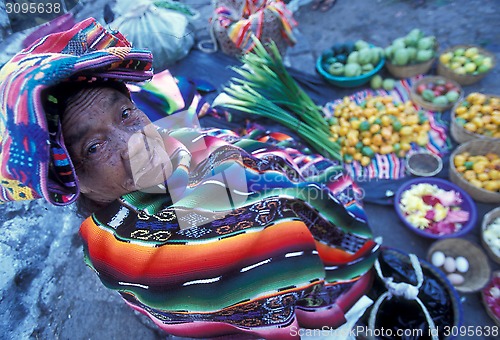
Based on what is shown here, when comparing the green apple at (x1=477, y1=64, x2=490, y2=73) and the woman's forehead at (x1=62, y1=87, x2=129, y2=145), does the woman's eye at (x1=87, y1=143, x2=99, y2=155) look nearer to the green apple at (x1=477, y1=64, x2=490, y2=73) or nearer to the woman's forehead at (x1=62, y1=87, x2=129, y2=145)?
the woman's forehead at (x1=62, y1=87, x2=129, y2=145)

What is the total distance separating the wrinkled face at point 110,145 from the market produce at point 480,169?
8.98ft

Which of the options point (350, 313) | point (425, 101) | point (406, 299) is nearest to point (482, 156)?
point (425, 101)

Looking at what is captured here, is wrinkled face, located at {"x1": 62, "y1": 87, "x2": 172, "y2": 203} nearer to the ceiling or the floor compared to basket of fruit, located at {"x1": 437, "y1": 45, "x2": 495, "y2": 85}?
nearer to the ceiling

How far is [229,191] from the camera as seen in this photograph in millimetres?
1415

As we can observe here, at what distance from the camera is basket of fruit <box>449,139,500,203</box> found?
282 cm

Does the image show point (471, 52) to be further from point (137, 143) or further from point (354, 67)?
point (137, 143)

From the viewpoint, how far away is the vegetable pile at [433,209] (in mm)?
2762

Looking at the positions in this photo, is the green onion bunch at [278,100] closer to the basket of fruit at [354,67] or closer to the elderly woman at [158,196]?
the basket of fruit at [354,67]

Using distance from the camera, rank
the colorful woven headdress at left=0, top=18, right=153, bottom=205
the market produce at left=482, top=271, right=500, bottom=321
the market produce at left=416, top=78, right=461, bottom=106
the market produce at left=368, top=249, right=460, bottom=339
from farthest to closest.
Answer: the market produce at left=416, top=78, right=461, bottom=106 < the market produce at left=482, top=271, right=500, bottom=321 < the market produce at left=368, top=249, right=460, bottom=339 < the colorful woven headdress at left=0, top=18, right=153, bottom=205

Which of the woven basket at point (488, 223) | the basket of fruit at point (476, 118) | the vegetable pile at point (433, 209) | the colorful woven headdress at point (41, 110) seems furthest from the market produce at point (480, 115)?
the colorful woven headdress at point (41, 110)

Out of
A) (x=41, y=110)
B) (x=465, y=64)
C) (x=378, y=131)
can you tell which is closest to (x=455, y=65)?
(x=465, y=64)

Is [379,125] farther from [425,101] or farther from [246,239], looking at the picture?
[246,239]

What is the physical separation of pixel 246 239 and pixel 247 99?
2065 mm

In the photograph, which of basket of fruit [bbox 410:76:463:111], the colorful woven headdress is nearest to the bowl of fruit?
basket of fruit [bbox 410:76:463:111]
